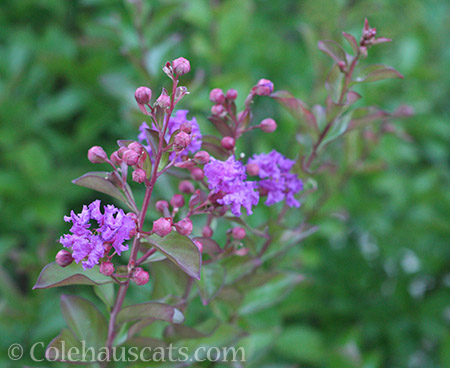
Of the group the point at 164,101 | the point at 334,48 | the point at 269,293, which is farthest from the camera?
the point at 269,293

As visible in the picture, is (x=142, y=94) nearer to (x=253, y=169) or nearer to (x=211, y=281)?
(x=253, y=169)

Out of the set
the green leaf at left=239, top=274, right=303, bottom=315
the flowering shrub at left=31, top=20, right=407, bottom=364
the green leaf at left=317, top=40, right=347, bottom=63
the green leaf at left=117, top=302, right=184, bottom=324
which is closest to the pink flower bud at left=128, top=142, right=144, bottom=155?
the flowering shrub at left=31, top=20, right=407, bottom=364

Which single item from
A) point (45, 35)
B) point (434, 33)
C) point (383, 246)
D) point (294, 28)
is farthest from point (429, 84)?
point (45, 35)

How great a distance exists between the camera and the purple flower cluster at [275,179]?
77cm

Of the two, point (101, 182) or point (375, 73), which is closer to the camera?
point (101, 182)

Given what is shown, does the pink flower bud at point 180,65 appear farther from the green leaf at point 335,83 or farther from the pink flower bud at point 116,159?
the green leaf at point 335,83

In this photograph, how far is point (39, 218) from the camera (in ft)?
4.28

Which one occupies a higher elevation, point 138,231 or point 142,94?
point 142,94

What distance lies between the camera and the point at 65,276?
2.08ft

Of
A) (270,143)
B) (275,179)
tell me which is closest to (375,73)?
(275,179)

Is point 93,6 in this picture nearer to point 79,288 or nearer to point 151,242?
point 79,288

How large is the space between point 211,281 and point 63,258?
244 millimetres

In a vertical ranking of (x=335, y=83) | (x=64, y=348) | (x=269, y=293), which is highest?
(x=335, y=83)

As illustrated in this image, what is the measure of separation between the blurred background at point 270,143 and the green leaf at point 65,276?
0.56m
